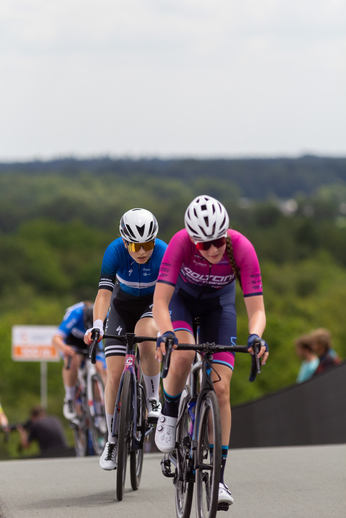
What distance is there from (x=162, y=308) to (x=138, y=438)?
1786 mm

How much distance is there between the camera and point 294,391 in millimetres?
12047

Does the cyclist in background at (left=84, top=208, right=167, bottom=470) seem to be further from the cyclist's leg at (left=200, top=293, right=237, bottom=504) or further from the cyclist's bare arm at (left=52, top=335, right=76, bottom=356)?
the cyclist's bare arm at (left=52, top=335, right=76, bottom=356)

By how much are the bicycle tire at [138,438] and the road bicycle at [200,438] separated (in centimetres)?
106

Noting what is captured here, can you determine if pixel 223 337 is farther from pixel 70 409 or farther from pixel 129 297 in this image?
pixel 70 409

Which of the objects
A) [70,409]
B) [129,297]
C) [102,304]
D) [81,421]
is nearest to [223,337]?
[102,304]

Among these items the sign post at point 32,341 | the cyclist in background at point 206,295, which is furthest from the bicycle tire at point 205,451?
the sign post at point 32,341

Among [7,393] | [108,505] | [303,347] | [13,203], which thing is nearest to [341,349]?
[7,393]

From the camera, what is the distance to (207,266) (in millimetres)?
5668

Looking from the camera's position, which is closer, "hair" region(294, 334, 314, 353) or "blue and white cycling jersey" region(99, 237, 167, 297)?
"blue and white cycling jersey" region(99, 237, 167, 297)

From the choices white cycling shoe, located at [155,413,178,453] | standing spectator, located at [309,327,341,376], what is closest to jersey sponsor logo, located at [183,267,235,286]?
white cycling shoe, located at [155,413,178,453]

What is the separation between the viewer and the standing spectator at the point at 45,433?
13.7 meters

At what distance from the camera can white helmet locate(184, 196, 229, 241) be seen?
5.30m

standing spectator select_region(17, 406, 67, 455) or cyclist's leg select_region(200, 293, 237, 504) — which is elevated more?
cyclist's leg select_region(200, 293, 237, 504)

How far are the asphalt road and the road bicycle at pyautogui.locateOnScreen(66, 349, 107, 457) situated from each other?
1380mm
